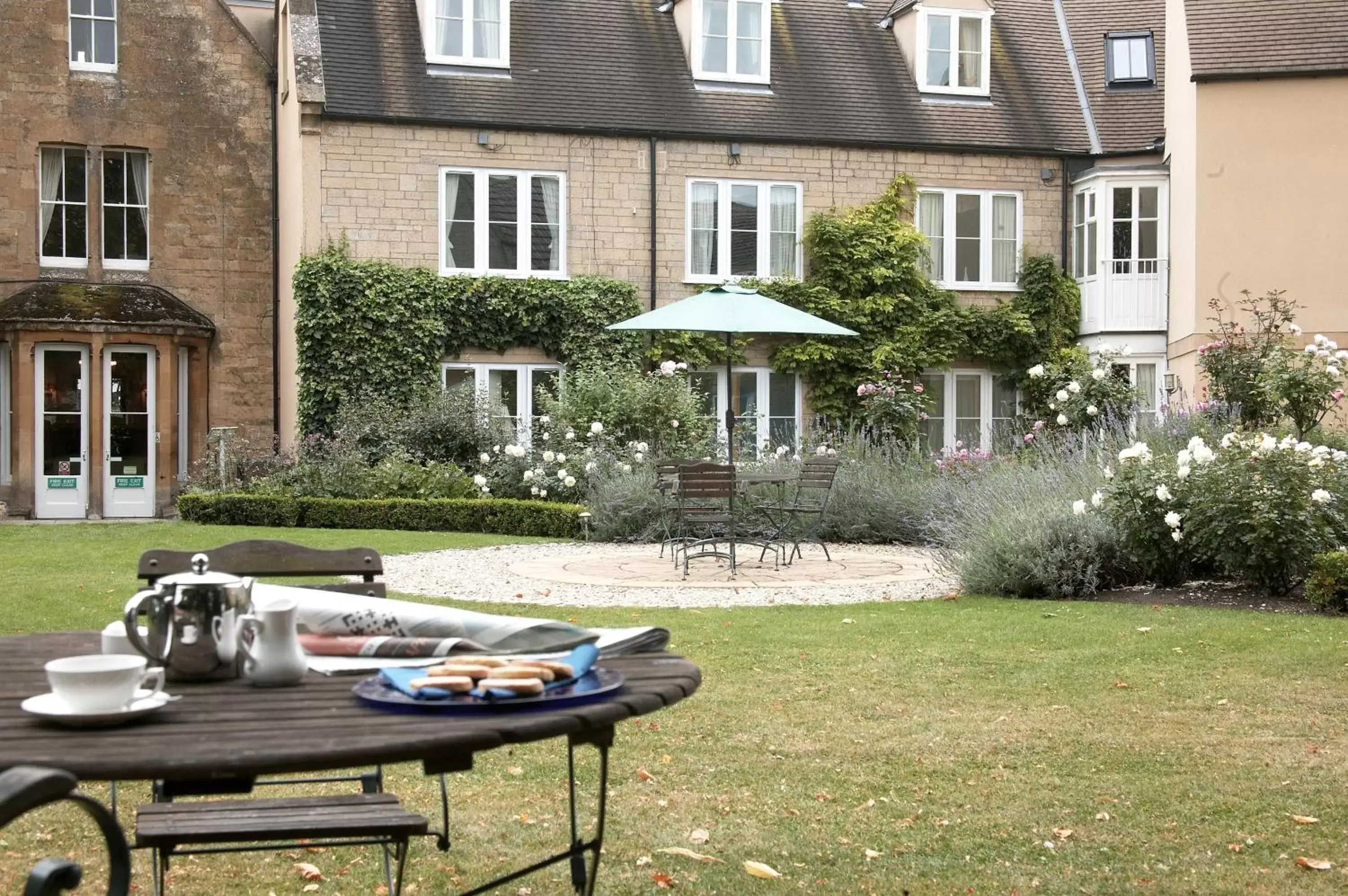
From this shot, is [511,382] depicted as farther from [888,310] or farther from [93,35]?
[93,35]

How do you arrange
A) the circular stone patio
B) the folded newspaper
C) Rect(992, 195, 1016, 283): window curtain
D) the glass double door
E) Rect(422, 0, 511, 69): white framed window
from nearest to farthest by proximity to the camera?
the folded newspaper, the circular stone patio, the glass double door, Rect(422, 0, 511, 69): white framed window, Rect(992, 195, 1016, 283): window curtain

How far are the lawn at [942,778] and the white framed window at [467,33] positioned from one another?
628 inches

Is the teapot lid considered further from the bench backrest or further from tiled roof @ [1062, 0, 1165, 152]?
tiled roof @ [1062, 0, 1165, 152]

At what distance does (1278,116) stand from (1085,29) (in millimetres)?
5970

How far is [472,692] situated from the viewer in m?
2.88

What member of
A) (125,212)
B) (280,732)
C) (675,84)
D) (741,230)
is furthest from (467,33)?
(280,732)

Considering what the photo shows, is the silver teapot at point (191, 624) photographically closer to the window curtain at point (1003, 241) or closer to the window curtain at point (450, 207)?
the window curtain at point (450, 207)

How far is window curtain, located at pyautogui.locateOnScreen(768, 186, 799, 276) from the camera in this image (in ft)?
81.5

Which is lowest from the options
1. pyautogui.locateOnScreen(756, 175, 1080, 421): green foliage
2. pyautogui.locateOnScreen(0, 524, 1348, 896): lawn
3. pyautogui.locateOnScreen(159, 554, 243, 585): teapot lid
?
pyautogui.locateOnScreen(0, 524, 1348, 896): lawn

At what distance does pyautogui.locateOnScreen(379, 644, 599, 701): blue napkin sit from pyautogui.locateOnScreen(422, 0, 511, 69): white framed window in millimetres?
21840

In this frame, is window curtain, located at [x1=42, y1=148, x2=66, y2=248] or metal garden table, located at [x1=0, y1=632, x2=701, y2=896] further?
window curtain, located at [x1=42, y1=148, x2=66, y2=248]

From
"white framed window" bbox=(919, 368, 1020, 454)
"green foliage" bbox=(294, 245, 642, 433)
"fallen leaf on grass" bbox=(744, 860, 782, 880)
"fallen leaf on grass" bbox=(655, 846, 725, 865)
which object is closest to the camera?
"fallen leaf on grass" bbox=(744, 860, 782, 880)

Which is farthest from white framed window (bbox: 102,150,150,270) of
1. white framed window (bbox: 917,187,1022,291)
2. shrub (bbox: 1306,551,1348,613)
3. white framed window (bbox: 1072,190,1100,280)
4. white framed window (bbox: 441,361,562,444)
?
shrub (bbox: 1306,551,1348,613)

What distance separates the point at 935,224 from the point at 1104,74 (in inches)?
175
